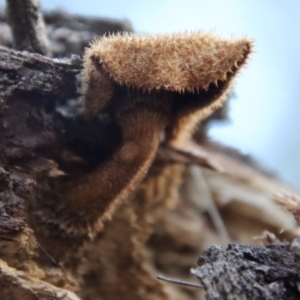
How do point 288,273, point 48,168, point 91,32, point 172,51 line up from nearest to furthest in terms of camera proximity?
point 288,273, point 172,51, point 48,168, point 91,32

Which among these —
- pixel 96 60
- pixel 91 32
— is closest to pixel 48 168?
pixel 96 60

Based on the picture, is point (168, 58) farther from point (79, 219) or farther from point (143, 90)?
point (79, 219)

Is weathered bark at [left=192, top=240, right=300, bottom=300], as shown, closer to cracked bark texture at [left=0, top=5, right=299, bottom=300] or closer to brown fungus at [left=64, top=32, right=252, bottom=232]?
cracked bark texture at [left=0, top=5, right=299, bottom=300]

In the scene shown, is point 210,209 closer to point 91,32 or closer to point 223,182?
point 223,182

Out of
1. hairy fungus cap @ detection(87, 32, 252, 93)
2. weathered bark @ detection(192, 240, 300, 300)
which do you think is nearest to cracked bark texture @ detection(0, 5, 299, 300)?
weathered bark @ detection(192, 240, 300, 300)

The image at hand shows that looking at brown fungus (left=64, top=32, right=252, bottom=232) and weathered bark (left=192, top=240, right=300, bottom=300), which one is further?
brown fungus (left=64, top=32, right=252, bottom=232)

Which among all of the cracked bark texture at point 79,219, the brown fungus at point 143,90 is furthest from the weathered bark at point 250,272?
the brown fungus at point 143,90

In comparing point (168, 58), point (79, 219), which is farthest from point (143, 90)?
point (79, 219)
